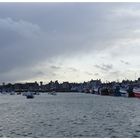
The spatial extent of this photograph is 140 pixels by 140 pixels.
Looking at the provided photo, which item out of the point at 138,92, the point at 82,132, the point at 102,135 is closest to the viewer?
the point at 102,135

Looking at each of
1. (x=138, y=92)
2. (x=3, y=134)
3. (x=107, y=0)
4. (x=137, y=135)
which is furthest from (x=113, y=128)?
(x=138, y=92)

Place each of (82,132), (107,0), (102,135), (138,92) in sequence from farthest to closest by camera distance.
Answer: (138,92)
(82,132)
(102,135)
(107,0)

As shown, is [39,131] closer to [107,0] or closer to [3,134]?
[3,134]

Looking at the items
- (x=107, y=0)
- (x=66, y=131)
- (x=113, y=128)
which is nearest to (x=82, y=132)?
(x=66, y=131)

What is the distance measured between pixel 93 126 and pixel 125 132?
827 cm

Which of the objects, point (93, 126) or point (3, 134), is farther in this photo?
point (93, 126)

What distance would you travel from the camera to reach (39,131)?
5447cm

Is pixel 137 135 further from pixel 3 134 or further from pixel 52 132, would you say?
pixel 3 134

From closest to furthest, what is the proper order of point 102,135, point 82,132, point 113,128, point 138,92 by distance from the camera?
point 102,135, point 82,132, point 113,128, point 138,92

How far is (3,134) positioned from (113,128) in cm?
1395

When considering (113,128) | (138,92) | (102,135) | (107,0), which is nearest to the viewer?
(107,0)

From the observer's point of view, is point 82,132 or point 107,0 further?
point 82,132

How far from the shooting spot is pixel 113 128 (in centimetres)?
5762

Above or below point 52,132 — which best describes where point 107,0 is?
above
